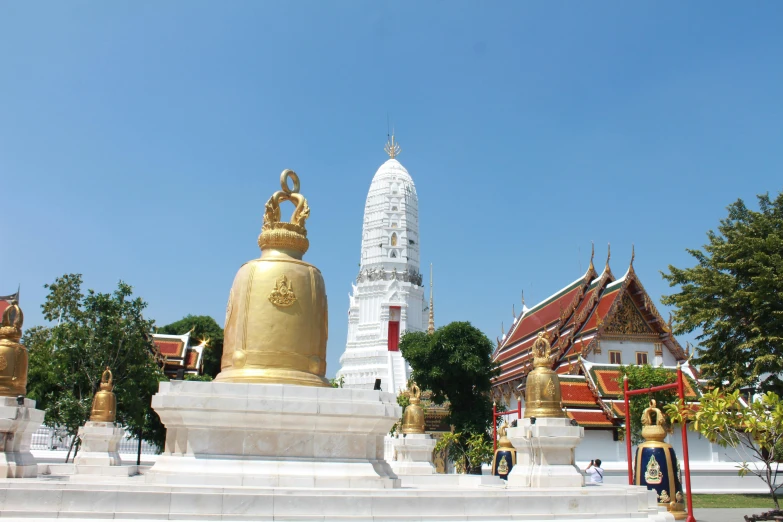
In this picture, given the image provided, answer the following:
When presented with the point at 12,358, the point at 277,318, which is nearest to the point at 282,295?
the point at 277,318

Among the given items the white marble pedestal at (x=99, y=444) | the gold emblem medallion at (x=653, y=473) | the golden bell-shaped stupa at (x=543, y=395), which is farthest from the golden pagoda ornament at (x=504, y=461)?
the white marble pedestal at (x=99, y=444)

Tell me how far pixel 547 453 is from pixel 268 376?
5.56 metres

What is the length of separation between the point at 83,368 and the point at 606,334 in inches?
930

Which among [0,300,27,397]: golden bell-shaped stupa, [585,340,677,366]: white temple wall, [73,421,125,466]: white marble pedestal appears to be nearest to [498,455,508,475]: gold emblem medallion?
[73,421,125,466]: white marble pedestal

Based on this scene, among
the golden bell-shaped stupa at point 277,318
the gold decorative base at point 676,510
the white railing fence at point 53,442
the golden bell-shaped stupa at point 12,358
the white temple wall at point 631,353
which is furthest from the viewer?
the white temple wall at point 631,353

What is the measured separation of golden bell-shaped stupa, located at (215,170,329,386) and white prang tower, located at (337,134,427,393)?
4341 centimetres

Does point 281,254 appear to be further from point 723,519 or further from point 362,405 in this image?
point 723,519

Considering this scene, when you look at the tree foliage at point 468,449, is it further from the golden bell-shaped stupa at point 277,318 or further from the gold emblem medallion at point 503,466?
the golden bell-shaped stupa at point 277,318

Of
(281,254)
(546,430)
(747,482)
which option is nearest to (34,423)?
(281,254)

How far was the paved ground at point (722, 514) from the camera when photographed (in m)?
16.8

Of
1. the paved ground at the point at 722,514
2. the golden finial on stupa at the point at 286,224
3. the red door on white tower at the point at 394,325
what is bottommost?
the paved ground at the point at 722,514

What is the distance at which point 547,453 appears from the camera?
12.7 meters

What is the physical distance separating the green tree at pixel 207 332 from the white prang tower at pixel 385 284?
10382mm

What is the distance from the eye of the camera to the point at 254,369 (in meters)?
10.6
